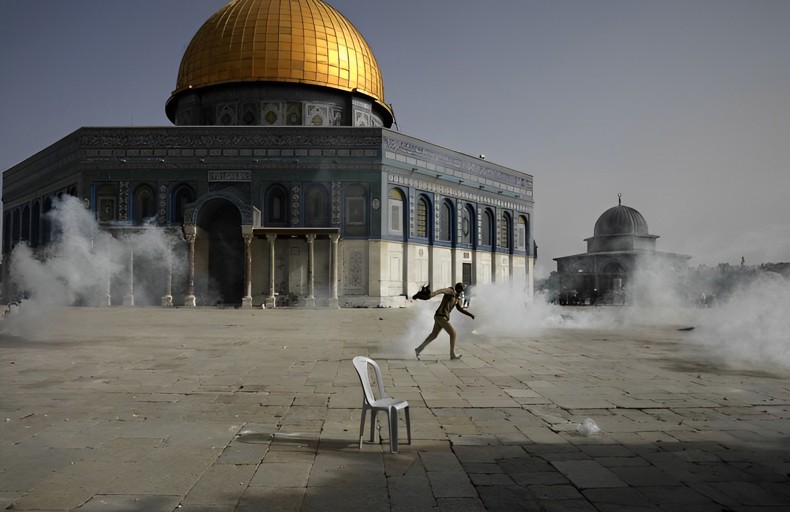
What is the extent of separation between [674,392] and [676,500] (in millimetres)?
4439

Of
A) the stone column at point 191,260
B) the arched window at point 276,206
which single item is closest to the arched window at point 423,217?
the arched window at point 276,206

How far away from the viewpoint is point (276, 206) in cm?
3148

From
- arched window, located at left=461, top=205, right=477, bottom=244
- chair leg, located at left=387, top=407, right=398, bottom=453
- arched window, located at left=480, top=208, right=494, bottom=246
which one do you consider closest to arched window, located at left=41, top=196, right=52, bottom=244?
arched window, located at left=461, top=205, right=477, bottom=244

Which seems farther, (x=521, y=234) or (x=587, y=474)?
(x=521, y=234)

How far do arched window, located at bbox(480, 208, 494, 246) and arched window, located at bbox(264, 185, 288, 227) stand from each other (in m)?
13.6

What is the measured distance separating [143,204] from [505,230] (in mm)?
23135

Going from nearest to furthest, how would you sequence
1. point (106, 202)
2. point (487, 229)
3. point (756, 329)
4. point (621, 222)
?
point (756, 329), point (106, 202), point (487, 229), point (621, 222)

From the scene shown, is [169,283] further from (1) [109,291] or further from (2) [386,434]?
(2) [386,434]

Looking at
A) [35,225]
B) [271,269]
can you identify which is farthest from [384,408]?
[35,225]

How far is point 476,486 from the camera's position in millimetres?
4258

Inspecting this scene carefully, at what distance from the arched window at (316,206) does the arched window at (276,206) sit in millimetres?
1159

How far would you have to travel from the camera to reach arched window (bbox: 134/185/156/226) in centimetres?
3112

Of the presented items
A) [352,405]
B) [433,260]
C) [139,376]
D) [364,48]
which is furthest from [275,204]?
[352,405]

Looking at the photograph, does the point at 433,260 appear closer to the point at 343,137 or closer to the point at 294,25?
the point at 343,137
